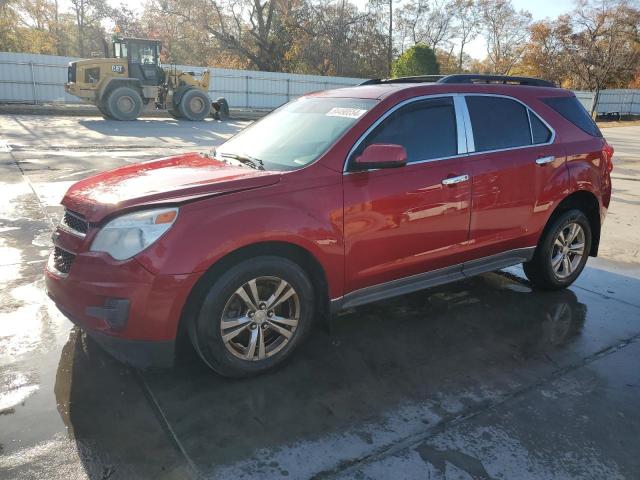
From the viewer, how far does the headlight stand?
111 inches

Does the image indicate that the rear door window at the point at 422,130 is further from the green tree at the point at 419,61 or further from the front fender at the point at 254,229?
the green tree at the point at 419,61

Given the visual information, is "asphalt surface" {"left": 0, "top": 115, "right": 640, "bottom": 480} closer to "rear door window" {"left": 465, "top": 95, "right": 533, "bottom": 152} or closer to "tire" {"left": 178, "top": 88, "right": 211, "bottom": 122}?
"rear door window" {"left": 465, "top": 95, "right": 533, "bottom": 152}

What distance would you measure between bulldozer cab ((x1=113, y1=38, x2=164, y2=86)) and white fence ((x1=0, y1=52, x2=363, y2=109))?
2.92 metres

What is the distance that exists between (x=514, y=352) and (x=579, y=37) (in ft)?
172

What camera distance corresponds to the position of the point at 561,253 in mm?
4805

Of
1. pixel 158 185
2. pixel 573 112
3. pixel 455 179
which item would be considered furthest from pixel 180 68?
pixel 158 185

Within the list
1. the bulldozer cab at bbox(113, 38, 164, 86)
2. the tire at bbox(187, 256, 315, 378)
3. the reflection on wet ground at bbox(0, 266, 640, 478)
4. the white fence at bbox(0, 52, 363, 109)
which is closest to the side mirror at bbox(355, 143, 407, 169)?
the tire at bbox(187, 256, 315, 378)

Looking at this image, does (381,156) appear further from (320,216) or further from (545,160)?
(545,160)

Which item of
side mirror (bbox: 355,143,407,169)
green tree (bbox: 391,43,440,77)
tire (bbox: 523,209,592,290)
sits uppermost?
green tree (bbox: 391,43,440,77)

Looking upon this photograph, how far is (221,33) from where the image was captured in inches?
1492

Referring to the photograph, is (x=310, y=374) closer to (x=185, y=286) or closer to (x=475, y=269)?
(x=185, y=286)

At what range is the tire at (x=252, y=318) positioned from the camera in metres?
2.98

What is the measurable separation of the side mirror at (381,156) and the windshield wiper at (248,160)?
660 millimetres

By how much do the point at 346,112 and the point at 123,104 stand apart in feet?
58.4
